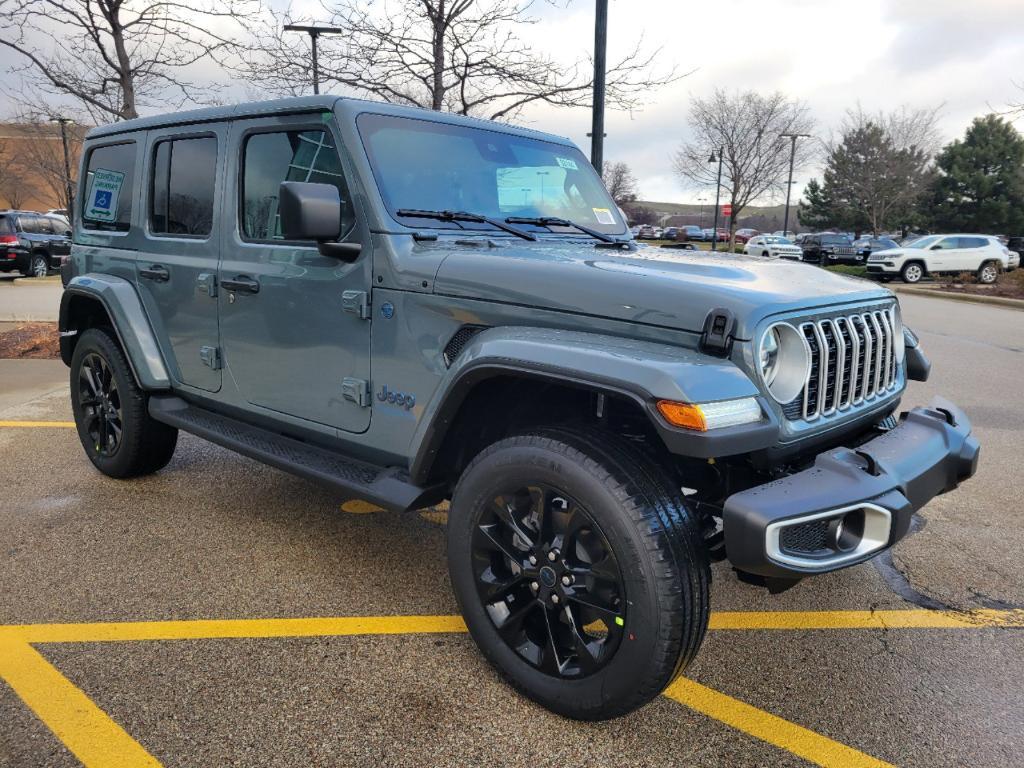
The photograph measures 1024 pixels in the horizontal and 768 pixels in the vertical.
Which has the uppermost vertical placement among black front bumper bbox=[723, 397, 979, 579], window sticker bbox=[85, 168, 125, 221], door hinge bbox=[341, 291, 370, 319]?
window sticker bbox=[85, 168, 125, 221]

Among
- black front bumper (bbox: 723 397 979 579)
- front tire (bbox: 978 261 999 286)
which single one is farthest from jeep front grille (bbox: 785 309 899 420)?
front tire (bbox: 978 261 999 286)

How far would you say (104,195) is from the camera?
4.31 meters

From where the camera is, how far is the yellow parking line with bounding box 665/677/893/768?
Result: 219cm

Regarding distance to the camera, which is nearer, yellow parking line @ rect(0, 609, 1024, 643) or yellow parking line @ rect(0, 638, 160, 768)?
yellow parking line @ rect(0, 638, 160, 768)

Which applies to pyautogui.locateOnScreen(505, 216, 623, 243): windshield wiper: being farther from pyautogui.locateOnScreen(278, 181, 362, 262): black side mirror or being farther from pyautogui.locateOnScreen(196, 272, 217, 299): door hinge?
pyautogui.locateOnScreen(196, 272, 217, 299): door hinge

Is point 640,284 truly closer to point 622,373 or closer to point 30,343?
point 622,373

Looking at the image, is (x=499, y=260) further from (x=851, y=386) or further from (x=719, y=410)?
(x=851, y=386)

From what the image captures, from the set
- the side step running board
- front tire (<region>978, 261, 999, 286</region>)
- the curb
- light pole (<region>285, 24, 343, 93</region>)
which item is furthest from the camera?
front tire (<region>978, 261, 999, 286</region>)

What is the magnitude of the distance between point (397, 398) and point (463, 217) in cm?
79

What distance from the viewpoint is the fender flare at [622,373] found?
6.36 ft

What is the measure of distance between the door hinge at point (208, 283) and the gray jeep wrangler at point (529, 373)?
10 mm

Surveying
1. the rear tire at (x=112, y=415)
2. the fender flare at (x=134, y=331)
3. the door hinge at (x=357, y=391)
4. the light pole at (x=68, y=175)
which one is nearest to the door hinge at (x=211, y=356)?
the fender flare at (x=134, y=331)

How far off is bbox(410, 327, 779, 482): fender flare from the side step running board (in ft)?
1.09

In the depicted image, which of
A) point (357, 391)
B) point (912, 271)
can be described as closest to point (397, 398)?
point (357, 391)
